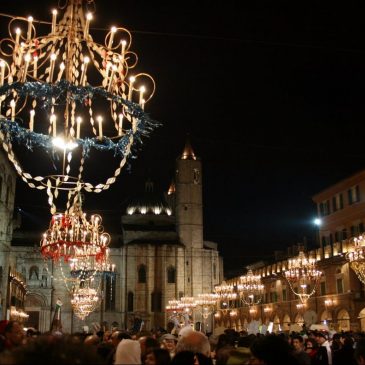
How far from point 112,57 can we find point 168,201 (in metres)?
77.0

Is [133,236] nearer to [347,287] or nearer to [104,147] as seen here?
[347,287]

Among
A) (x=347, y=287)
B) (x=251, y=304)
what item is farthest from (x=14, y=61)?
(x=251, y=304)

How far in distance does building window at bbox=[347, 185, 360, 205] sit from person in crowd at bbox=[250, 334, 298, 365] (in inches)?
1424

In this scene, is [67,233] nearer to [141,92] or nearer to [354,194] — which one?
[141,92]

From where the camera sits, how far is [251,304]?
5384 centimetres

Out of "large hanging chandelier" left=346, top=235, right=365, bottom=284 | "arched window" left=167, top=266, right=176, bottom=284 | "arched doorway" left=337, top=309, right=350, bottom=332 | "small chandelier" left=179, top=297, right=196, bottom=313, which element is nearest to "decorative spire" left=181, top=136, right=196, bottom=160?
"arched window" left=167, top=266, right=176, bottom=284

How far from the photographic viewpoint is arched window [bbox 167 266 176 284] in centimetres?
6696

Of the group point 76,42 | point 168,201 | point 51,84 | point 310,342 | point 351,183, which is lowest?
point 310,342

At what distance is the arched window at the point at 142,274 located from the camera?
218 feet

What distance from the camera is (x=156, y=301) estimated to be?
66000 millimetres

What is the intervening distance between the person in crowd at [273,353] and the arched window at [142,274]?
63.4m

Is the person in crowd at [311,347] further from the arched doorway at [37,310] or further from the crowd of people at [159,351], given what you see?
the arched doorway at [37,310]

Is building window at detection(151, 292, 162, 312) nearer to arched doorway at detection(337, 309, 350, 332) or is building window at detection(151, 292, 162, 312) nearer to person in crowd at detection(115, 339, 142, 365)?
arched doorway at detection(337, 309, 350, 332)

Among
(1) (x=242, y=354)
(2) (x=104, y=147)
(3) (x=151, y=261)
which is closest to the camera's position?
(1) (x=242, y=354)
